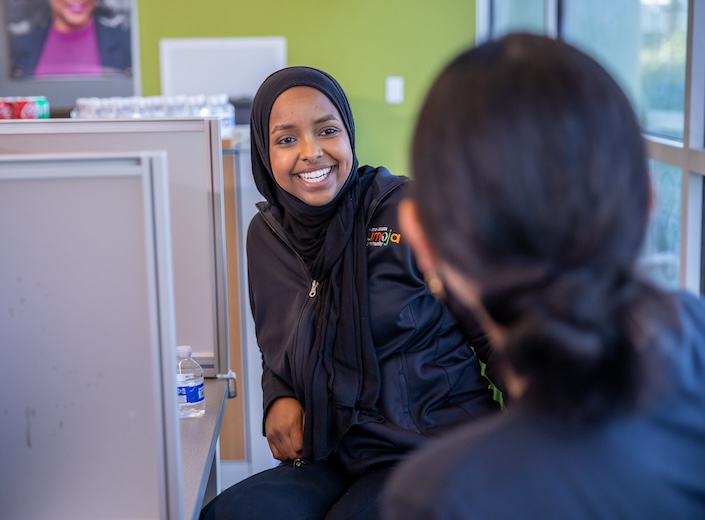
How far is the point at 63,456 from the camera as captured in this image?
1.03m

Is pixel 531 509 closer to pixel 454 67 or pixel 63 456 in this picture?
pixel 454 67

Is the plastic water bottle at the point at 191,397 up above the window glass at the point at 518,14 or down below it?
below

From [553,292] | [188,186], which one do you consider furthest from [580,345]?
[188,186]

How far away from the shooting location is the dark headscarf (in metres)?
1.54

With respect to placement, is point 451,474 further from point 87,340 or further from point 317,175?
point 317,175

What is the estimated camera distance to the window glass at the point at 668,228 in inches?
74.7

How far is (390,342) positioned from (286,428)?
0.81 ft

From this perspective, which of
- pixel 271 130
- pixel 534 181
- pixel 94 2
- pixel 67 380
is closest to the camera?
pixel 534 181

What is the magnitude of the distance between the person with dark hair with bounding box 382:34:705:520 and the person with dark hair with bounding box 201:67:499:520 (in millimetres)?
816

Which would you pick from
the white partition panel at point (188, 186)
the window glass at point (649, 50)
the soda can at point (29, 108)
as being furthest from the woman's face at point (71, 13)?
the white partition panel at point (188, 186)

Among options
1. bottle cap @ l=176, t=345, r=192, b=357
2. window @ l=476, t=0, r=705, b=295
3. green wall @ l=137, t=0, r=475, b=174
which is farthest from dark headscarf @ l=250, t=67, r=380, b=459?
green wall @ l=137, t=0, r=475, b=174

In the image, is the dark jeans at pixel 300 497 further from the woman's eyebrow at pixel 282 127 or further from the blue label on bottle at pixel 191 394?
the woman's eyebrow at pixel 282 127

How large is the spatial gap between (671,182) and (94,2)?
3.77 meters

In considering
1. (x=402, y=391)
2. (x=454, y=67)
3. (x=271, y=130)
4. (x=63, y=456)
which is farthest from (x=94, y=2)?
(x=454, y=67)
